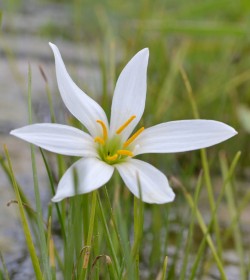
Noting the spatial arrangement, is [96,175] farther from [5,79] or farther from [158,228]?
[5,79]

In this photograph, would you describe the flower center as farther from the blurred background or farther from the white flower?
the blurred background

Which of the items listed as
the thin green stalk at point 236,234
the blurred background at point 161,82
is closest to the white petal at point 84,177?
the blurred background at point 161,82

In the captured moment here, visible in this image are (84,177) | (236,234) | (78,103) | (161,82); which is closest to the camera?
(84,177)

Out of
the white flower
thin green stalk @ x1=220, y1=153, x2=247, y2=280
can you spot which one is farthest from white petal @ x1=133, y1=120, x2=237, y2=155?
thin green stalk @ x1=220, y1=153, x2=247, y2=280

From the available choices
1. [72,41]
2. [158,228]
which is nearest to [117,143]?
[158,228]

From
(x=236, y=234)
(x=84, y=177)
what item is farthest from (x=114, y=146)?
(x=236, y=234)

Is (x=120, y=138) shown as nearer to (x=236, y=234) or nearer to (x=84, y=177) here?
(x=84, y=177)

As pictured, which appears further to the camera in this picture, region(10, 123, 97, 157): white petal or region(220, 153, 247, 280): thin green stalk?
region(220, 153, 247, 280): thin green stalk
